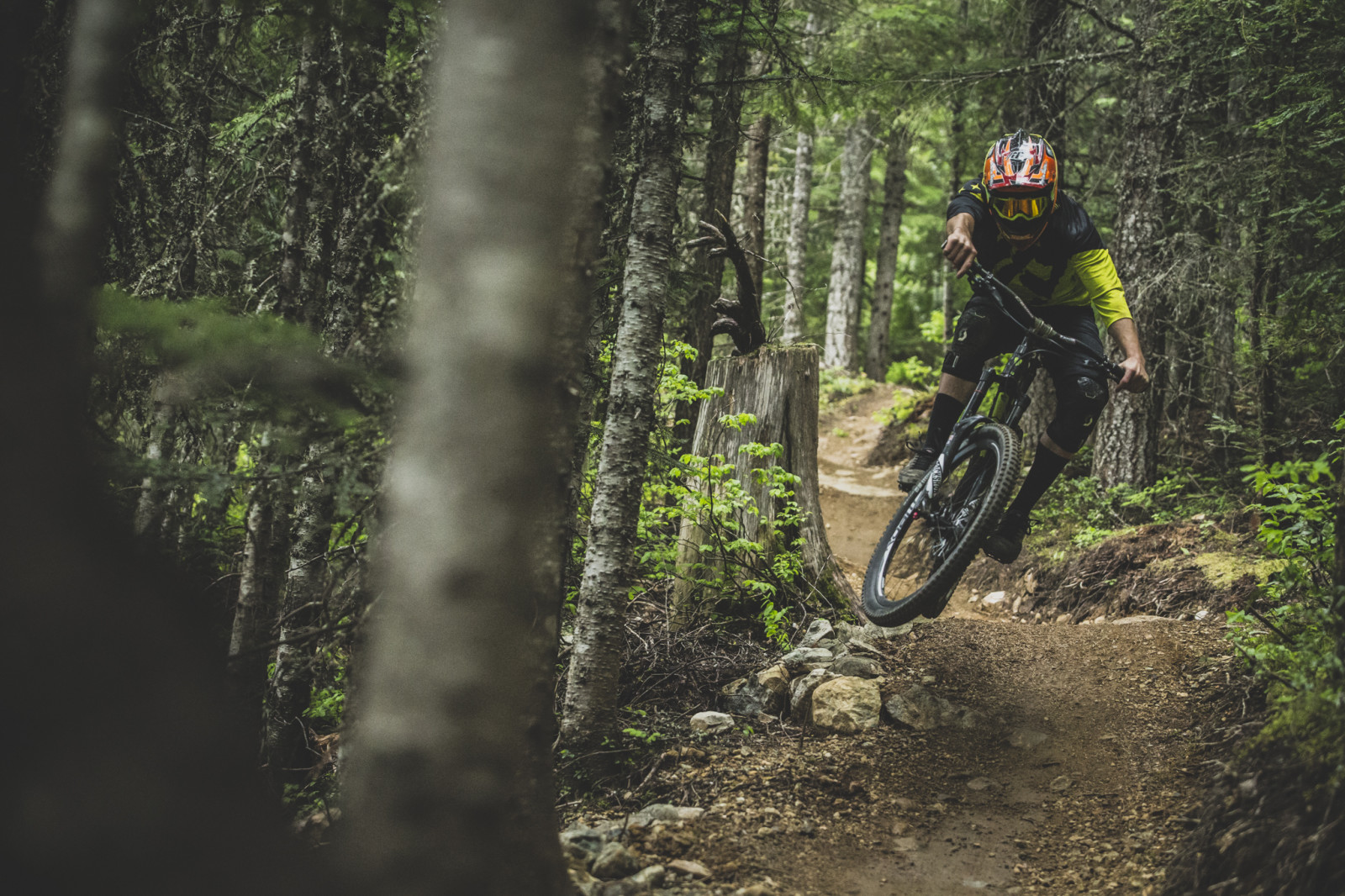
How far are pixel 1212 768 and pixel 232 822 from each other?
12.4 ft

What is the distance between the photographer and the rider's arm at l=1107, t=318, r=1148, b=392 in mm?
4602

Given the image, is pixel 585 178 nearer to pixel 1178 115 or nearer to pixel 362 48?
pixel 362 48

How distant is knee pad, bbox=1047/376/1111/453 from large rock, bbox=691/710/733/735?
2.54m

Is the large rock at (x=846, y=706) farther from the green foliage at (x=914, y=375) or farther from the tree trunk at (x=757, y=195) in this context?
the green foliage at (x=914, y=375)

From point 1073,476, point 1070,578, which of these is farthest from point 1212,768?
point 1073,476

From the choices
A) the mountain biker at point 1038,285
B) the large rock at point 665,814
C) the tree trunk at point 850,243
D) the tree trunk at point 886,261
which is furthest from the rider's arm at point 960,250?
the tree trunk at point 886,261

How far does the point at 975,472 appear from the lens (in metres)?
4.97

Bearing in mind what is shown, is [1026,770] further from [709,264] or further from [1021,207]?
[709,264]

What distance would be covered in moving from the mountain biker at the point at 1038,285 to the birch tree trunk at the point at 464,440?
10.9 feet

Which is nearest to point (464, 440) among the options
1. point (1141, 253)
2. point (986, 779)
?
point (986, 779)

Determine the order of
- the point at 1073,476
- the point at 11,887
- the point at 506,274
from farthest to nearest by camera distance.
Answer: the point at 1073,476
the point at 506,274
the point at 11,887

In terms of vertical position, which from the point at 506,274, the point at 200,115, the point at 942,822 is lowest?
the point at 942,822

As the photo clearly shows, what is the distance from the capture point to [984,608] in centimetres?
852

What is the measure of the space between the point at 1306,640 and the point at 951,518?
6.80ft
